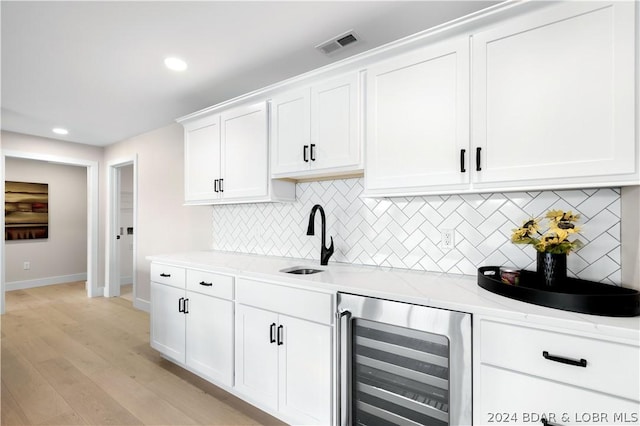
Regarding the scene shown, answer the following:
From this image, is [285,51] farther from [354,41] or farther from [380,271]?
[380,271]

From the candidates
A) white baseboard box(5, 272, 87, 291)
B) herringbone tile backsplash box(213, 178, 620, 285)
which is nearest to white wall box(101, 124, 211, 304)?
herringbone tile backsplash box(213, 178, 620, 285)

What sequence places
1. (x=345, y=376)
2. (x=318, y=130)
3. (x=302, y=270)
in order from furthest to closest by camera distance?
1. (x=302, y=270)
2. (x=318, y=130)
3. (x=345, y=376)

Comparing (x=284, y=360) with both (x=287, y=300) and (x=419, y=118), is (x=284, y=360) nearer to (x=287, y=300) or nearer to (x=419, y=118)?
(x=287, y=300)

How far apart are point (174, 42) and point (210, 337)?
2093 millimetres

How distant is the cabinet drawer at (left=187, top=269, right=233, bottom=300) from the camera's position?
2217 millimetres

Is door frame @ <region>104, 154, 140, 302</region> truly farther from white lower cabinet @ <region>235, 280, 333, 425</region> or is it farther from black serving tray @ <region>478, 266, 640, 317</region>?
black serving tray @ <region>478, 266, 640, 317</region>

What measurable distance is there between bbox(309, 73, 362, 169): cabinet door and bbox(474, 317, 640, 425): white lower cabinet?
3.99 feet

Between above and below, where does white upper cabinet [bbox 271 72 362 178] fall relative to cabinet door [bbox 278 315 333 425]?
above

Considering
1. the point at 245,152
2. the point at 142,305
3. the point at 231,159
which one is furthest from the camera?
the point at 142,305

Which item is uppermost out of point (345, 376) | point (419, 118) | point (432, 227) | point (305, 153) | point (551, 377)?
point (419, 118)

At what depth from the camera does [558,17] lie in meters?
1.38

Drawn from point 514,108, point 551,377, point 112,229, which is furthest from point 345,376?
point 112,229

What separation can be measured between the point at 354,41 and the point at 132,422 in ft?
9.34

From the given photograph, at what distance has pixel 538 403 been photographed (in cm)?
119
